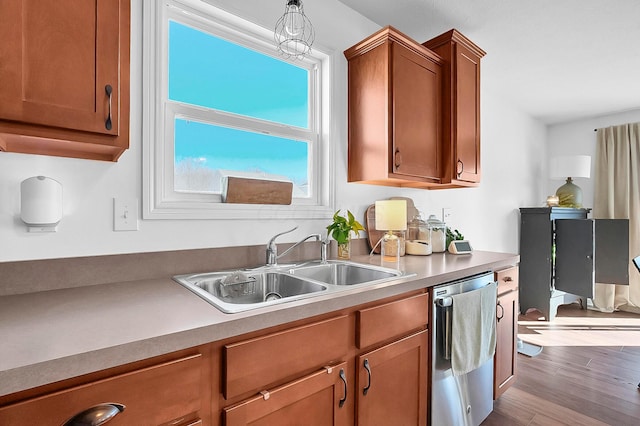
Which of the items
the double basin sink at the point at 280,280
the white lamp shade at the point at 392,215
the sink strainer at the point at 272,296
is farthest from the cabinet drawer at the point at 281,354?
the white lamp shade at the point at 392,215

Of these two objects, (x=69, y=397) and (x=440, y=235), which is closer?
(x=69, y=397)

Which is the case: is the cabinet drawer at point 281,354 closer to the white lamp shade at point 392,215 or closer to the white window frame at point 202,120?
the white window frame at point 202,120

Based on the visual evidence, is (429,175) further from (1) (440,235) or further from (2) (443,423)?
(2) (443,423)

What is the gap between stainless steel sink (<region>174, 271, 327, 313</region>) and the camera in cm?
135

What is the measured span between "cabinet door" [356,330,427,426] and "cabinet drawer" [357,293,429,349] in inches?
1.7

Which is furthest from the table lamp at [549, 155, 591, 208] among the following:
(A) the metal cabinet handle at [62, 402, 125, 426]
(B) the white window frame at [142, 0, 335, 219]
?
(A) the metal cabinet handle at [62, 402, 125, 426]

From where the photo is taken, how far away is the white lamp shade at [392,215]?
200 cm

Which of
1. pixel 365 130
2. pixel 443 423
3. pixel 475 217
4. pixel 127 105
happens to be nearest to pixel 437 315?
pixel 443 423

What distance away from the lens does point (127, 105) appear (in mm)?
1030

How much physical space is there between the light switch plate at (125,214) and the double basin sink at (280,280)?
0.27 metres

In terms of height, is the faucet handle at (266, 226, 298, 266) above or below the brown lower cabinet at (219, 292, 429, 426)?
above

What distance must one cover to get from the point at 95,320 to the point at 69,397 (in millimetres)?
225

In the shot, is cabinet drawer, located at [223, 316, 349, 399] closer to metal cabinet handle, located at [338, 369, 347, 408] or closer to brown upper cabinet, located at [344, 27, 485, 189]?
metal cabinet handle, located at [338, 369, 347, 408]

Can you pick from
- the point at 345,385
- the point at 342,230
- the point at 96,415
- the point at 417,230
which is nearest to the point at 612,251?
the point at 417,230
